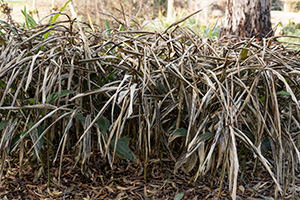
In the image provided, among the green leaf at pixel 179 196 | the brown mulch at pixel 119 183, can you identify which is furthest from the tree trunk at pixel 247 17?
the green leaf at pixel 179 196

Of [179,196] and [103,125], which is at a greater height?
[103,125]

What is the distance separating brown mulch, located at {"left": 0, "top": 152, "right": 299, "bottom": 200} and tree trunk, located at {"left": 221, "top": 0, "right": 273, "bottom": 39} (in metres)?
1.87

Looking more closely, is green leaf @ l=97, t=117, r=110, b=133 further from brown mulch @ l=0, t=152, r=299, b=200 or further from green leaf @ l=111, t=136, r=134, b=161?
brown mulch @ l=0, t=152, r=299, b=200

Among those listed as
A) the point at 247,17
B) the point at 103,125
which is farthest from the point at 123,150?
the point at 247,17

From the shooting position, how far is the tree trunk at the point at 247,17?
2955 millimetres

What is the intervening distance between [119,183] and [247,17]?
224cm

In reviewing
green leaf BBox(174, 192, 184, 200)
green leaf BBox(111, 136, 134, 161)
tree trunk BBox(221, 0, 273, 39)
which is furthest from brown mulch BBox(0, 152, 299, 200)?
tree trunk BBox(221, 0, 273, 39)

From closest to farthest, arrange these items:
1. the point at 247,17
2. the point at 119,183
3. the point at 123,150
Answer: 1. the point at 123,150
2. the point at 119,183
3. the point at 247,17

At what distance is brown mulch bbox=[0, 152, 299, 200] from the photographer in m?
1.28

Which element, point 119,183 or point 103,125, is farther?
point 119,183

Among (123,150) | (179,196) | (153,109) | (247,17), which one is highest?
(247,17)

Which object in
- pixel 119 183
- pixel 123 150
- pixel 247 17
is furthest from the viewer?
pixel 247 17

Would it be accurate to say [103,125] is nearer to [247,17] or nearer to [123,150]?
[123,150]

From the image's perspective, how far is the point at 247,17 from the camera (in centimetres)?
297
